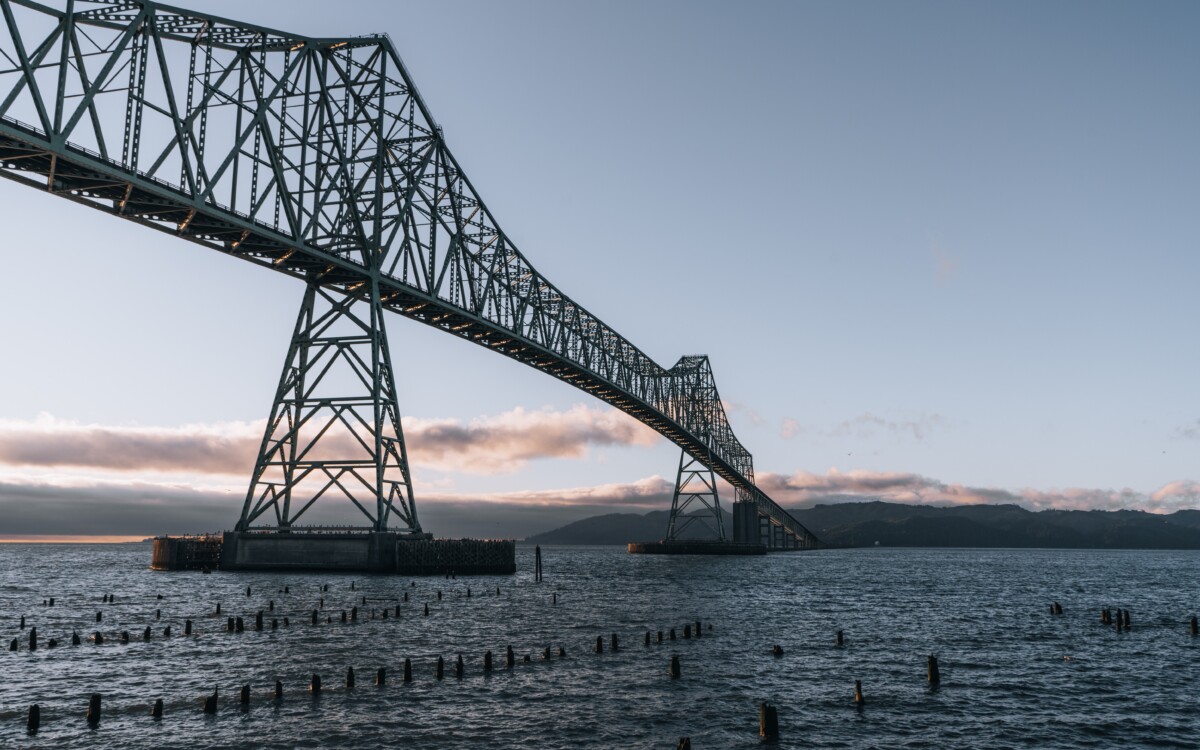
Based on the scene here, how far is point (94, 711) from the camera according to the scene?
25.9m

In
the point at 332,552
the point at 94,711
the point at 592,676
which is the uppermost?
the point at 332,552

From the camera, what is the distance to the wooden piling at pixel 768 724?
83.3 feet

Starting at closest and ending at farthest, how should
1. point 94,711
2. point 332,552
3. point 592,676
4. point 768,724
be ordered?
point 768,724 < point 94,711 < point 592,676 < point 332,552

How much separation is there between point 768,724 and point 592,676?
9543mm

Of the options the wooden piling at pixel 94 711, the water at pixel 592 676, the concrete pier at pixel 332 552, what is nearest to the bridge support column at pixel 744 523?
the concrete pier at pixel 332 552

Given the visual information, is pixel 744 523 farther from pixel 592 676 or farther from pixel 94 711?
pixel 94 711

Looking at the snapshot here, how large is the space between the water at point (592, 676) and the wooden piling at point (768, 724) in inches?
15.2

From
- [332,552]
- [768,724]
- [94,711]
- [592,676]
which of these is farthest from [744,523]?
[94,711]

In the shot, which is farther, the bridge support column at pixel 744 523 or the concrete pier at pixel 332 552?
Answer: the bridge support column at pixel 744 523

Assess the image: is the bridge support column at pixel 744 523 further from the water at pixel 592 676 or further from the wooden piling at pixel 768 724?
the wooden piling at pixel 768 724

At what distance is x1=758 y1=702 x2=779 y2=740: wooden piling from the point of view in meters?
25.4

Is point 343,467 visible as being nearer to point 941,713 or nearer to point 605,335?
point 941,713

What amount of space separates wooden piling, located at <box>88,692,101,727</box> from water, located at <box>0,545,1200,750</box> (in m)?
0.29

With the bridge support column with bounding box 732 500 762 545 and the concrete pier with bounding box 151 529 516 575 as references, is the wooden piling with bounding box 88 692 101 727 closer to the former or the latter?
the concrete pier with bounding box 151 529 516 575
